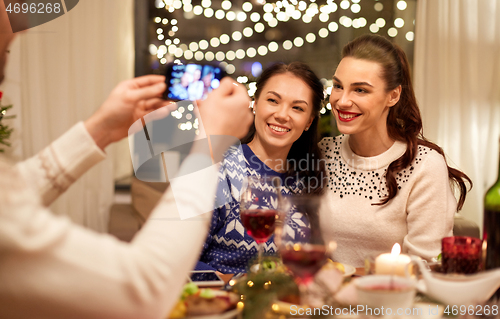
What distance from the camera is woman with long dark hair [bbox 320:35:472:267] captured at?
1533 millimetres

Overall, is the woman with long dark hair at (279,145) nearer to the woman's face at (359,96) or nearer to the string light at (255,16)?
the woman's face at (359,96)

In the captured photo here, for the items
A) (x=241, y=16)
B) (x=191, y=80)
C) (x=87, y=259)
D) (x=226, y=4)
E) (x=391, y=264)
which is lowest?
(x=391, y=264)

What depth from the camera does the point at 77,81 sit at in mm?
2961

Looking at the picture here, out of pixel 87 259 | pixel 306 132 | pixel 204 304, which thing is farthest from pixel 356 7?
pixel 87 259

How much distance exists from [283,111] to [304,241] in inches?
40.2

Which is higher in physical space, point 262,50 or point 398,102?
point 262,50

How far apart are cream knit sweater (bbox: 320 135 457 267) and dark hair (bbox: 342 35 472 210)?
1.3 inches

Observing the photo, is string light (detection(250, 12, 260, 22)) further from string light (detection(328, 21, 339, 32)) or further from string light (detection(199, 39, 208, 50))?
string light (detection(328, 21, 339, 32))

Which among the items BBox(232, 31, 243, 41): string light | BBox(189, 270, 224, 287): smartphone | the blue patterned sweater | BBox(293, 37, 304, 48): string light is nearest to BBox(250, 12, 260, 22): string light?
BBox(232, 31, 243, 41): string light

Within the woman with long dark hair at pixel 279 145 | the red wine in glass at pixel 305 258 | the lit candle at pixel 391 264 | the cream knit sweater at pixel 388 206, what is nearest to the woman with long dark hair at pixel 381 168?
the cream knit sweater at pixel 388 206

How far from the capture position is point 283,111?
165 cm

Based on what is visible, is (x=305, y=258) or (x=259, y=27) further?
(x=259, y=27)

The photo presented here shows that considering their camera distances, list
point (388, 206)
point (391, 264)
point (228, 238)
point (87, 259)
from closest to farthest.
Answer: point (87, 259), point (391, 264), point (228, 238), point (388, 206)

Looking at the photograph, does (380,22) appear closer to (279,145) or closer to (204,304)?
(279,145)
